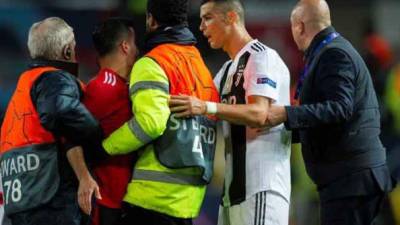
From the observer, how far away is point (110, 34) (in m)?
4.77

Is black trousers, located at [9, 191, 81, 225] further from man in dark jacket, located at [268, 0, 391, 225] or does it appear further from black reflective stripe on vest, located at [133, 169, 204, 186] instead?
man in dark jacket, located at [268, 0, 391, 225]

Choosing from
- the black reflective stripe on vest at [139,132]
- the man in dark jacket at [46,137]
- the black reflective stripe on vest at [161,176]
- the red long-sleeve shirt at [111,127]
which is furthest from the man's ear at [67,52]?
the black reflective stripe on vest at [161,176]

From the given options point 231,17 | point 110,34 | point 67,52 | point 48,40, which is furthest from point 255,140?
point 48,40

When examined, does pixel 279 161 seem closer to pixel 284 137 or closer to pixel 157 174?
pixel 284 137

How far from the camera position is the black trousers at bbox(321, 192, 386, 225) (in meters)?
4.75

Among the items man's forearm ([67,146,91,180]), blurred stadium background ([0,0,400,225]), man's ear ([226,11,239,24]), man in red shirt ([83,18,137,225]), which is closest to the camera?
man's forearm ([67,146,91,180])

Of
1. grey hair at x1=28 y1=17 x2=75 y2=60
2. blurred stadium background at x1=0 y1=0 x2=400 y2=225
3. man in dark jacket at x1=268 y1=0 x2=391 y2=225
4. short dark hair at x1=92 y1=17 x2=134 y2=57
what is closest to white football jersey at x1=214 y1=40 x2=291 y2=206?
man in dark jacket at x1=268 y1=0 x2=391 y2=225

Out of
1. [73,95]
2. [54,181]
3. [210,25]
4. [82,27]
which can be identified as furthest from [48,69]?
[82,27]

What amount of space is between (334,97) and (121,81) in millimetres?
995

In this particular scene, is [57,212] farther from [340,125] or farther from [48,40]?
[340,125]

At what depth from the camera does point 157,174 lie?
454 cm

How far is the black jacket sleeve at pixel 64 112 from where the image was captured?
4465 mm

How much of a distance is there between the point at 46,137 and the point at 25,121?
0.13 meters

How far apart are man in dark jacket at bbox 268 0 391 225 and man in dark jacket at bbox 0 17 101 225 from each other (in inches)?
36.2
